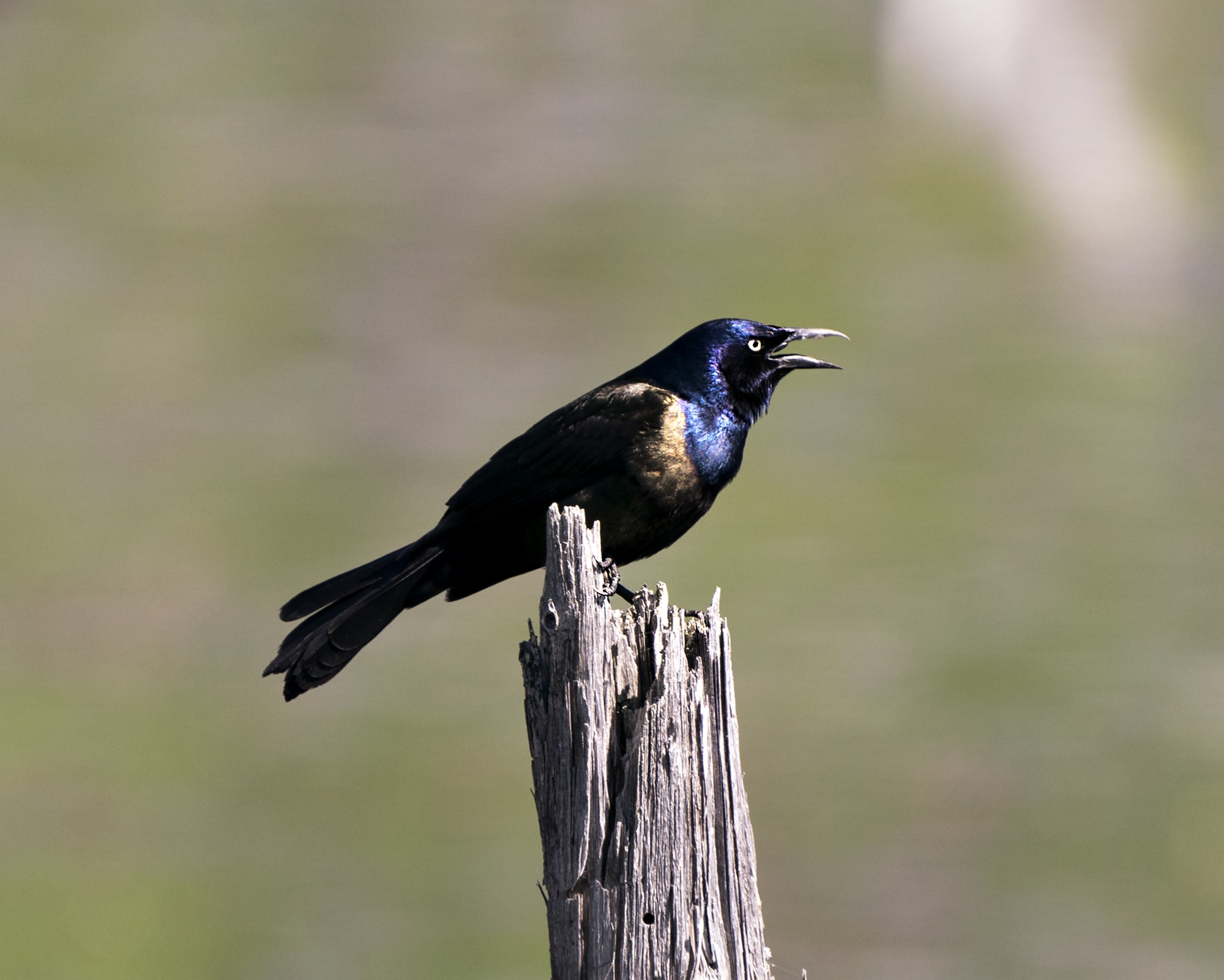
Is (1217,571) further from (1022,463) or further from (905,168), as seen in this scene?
(905,168)

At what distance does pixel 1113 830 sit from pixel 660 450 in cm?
1365

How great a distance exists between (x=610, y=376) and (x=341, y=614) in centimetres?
1921

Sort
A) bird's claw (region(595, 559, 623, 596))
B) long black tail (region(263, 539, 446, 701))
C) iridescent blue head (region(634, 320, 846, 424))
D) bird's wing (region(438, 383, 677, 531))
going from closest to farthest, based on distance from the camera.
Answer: bird's claw (region(595, 559, 623, 596)) → long black tail (region(263, 539, 446, 701)) → bird's wing (region(438, 383, 677, 531)) → iridescent blue head (region(634, 320, 846, 424))

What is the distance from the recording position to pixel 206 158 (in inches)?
1164

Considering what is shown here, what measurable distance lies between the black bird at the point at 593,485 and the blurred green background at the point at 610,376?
34.3ft

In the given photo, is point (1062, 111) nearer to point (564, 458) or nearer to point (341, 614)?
point (564, 458)

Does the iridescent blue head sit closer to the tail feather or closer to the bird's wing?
the bird's wing

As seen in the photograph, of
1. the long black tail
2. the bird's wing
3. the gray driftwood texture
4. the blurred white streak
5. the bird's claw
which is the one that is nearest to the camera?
the gray driftwood texture

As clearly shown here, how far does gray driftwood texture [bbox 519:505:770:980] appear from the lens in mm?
4559

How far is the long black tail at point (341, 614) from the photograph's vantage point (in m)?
6.37

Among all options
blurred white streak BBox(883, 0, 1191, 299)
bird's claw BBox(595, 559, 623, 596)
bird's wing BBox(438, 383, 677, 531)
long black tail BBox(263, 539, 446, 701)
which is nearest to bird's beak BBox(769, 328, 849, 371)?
bird's wing BBox(438, 383, 677, 531)

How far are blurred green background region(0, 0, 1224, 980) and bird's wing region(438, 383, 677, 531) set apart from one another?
1062 cm

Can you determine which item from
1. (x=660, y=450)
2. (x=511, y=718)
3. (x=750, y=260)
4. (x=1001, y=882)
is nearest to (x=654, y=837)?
(x=660, y=450)

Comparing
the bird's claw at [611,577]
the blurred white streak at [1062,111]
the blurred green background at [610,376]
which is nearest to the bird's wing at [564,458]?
the bird's claw at [611,577]
